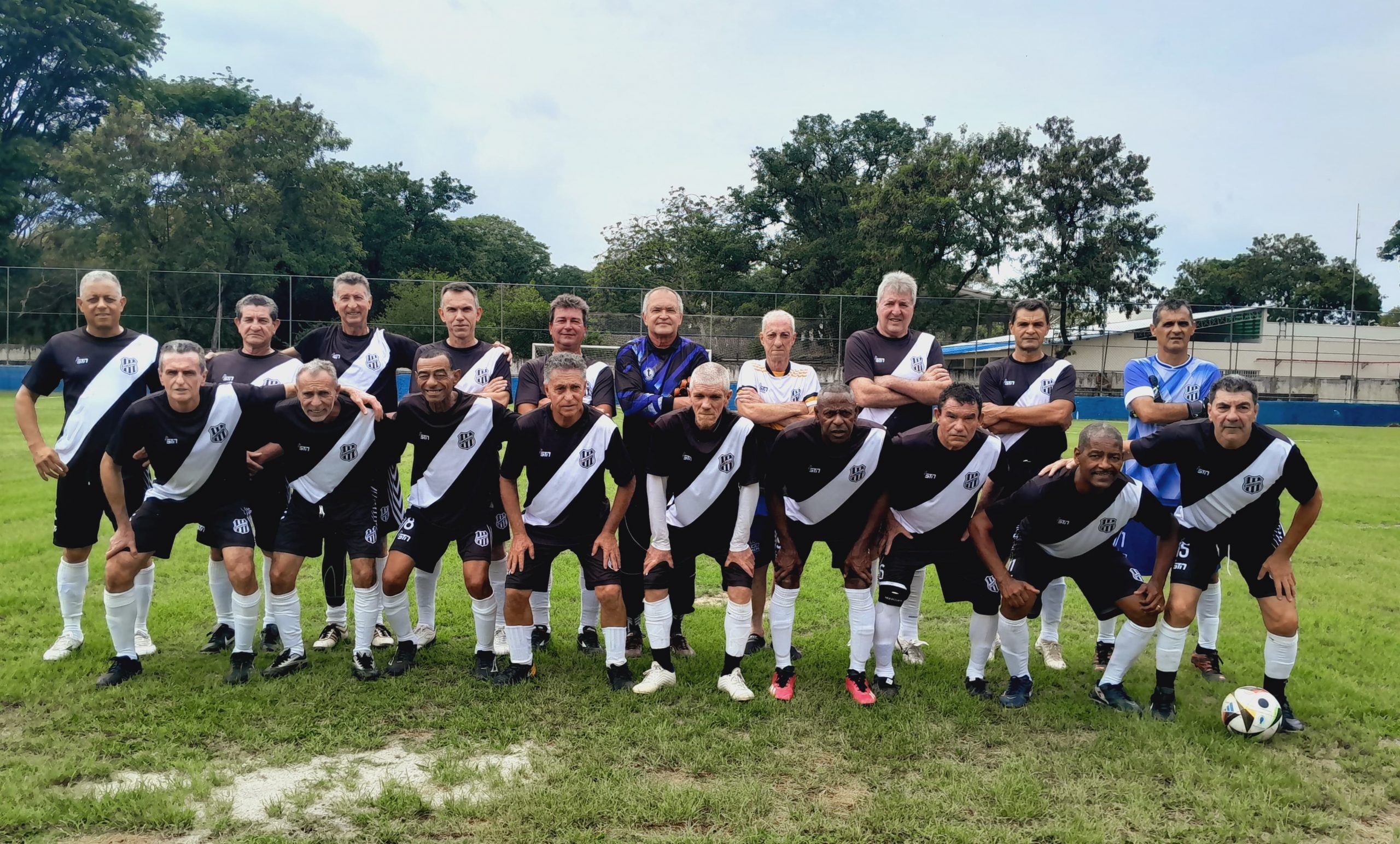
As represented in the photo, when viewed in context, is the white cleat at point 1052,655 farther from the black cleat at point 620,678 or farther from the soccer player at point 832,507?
the black cleat at point 620,678

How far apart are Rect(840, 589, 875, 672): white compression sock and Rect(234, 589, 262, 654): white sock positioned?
3411 mm

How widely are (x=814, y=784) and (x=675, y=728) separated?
845 millimetres

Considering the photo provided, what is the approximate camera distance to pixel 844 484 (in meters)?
5.23

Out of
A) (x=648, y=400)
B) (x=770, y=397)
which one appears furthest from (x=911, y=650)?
(x=648, y=400)

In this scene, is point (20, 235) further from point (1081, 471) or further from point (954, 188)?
point (1081, 471)

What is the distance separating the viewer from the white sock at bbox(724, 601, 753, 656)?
5.08 meters

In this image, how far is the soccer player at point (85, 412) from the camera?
5422mm

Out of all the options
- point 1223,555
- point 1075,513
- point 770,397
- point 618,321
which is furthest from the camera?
point 618,321

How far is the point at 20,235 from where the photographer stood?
40594mm

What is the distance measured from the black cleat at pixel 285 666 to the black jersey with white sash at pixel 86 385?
5.55ft

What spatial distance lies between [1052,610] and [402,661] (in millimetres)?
4138

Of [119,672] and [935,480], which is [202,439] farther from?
[935,480]

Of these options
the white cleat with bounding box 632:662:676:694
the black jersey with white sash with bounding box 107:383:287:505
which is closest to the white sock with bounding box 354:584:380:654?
the black jersey with white sash with bounding box 107:383:287:505

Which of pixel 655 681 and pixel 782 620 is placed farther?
pixel 782 620
